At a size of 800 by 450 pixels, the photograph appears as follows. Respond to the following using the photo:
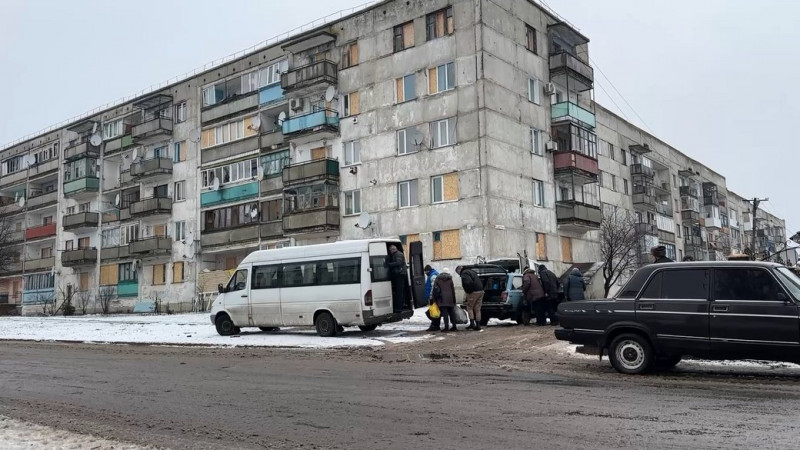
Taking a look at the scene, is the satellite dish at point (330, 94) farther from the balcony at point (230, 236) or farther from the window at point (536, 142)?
the window at point (536, 142)

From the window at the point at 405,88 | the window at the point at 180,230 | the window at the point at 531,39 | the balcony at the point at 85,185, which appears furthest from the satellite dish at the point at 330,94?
the balcony at the point at 85,185

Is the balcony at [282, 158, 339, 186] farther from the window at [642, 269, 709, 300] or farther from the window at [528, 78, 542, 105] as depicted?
the window at [642, 269, 709, 300]

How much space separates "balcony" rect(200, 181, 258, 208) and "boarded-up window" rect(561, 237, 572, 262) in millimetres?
18773

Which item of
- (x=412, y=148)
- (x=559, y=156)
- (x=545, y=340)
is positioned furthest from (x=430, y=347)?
(x=559, y=156)

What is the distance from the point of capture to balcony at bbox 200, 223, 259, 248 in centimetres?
4066

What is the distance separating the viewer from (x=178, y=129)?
46.8 m

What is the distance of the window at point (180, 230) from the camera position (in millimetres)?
45250

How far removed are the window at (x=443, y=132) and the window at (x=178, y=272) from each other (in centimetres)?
2108

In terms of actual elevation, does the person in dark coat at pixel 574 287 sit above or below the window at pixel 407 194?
below

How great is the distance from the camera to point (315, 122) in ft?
122

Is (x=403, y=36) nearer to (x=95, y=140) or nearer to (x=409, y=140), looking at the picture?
(x=409, y=140)

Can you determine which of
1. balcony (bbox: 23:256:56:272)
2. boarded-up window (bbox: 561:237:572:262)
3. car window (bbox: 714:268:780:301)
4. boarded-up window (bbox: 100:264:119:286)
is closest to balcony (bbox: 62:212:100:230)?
boarded-up window (bbox: 100:264:119:286)

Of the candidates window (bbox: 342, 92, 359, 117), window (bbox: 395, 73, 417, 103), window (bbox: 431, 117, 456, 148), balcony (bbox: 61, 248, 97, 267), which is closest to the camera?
window (bbox: 431, 117, 456, 148)

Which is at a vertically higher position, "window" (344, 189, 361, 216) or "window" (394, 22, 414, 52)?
"window" (394, 22, 414, 52)
